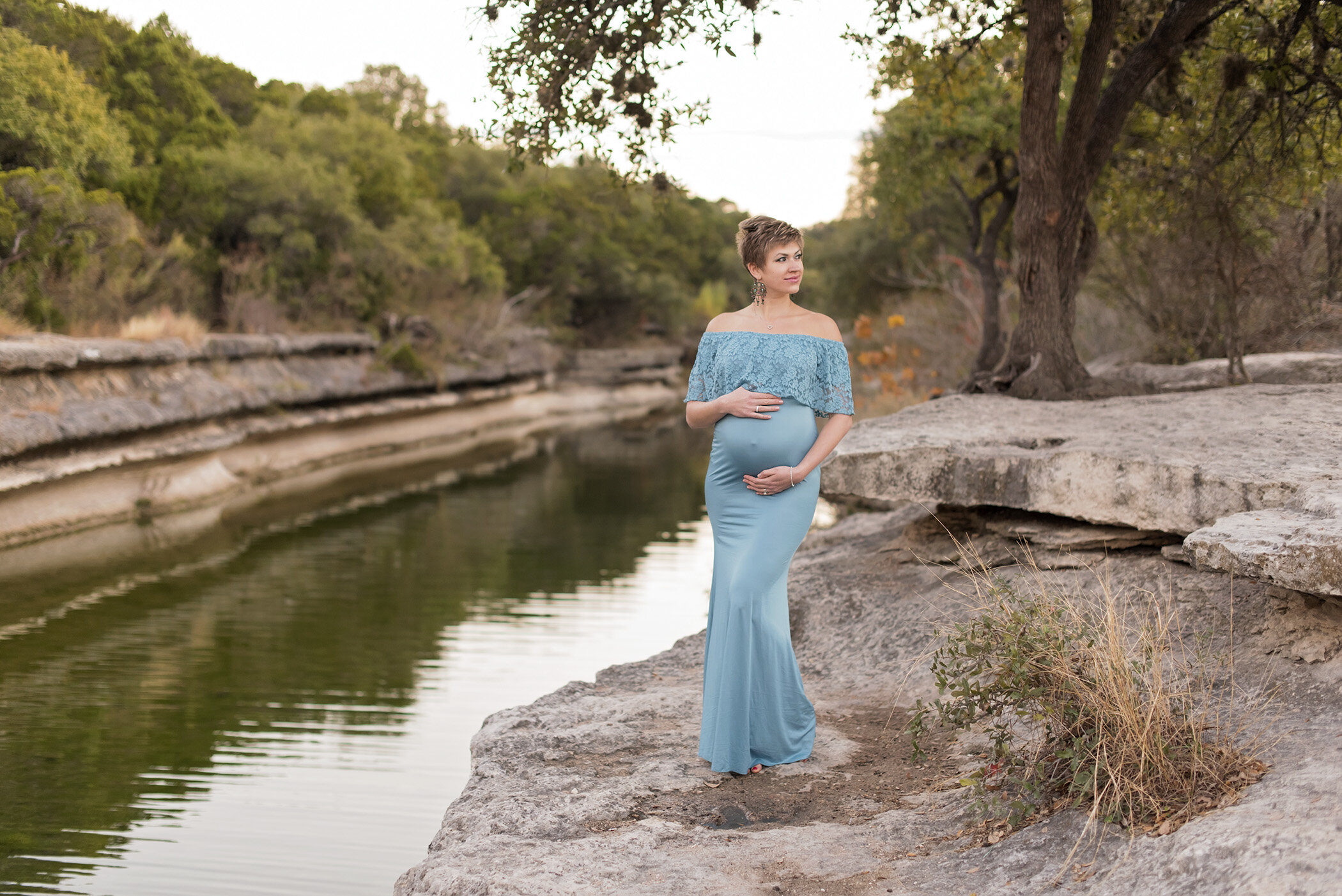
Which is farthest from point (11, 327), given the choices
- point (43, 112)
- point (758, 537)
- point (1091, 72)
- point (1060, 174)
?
point (758, 537)

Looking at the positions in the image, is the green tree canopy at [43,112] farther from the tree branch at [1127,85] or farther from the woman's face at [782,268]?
the woman's face at [782,268]

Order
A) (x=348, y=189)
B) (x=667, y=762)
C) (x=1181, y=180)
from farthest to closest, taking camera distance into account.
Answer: (x=348, y=189), (x=1181, y=180), (x=667, y=762)

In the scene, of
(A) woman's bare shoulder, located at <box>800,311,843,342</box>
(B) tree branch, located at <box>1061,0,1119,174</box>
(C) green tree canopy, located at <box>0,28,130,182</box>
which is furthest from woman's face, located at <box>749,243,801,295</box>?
(C) green tree canopy, located at <box>0,28,130,182</box>

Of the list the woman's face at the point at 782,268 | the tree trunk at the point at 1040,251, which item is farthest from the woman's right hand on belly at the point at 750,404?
the tree trunk at the point at 1040,251

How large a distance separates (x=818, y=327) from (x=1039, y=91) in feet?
15.7

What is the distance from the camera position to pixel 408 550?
1460cm

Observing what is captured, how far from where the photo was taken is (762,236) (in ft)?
16.3

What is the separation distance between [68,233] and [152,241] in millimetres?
5659

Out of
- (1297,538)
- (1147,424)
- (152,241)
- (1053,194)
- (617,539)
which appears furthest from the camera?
(152,241)

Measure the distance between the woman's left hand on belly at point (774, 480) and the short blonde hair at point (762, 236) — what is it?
0.89m

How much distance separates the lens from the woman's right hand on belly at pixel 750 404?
4953 mm

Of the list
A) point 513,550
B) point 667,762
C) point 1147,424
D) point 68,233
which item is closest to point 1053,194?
point 1147,424

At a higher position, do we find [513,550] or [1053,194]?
[1053,194]

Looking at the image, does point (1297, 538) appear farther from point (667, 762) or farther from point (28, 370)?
point (28, 370)
